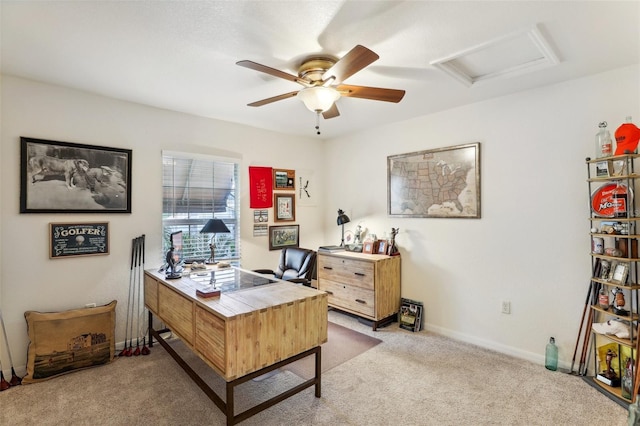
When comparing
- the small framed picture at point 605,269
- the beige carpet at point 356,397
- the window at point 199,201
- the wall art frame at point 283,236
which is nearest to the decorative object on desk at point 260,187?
the window at point 199,201

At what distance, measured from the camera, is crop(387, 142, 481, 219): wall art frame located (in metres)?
3.33

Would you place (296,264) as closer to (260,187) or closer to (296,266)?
(296,266)

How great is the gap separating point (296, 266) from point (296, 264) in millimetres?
25

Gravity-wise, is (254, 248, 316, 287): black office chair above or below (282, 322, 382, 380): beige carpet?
above

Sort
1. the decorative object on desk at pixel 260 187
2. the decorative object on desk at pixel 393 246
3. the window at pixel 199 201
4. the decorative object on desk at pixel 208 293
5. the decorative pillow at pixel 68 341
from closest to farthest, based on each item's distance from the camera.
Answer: the decorative object on desk at pixel 208 293 < the decorative pillow at pixel 68 341 < the window at pixel 199 201 < the decorative object on desk at pixel 393 246 < the decorative object on desk at pixel 260 187

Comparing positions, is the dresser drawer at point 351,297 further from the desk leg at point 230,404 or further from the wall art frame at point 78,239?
the wall art frame at point 78,239

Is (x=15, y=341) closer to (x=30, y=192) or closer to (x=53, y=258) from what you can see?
(x=53, y=258)

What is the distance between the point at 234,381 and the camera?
192 centimetres

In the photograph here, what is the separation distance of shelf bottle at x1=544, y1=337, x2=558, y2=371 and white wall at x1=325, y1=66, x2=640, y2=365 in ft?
0.28

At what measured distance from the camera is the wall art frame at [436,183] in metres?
3.33

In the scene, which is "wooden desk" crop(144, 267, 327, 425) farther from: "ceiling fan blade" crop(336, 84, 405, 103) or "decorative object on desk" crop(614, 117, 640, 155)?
"decorative object on desk" crop(614, 117, 640, 155)

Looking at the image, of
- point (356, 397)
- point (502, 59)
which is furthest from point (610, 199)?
point (356, 397)

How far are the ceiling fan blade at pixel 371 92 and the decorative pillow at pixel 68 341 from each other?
9.51 ft

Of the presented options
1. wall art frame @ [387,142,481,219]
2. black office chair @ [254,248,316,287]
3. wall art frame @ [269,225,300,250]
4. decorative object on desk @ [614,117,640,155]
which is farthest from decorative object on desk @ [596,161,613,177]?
wall art frame @ [269,225,300,250]
